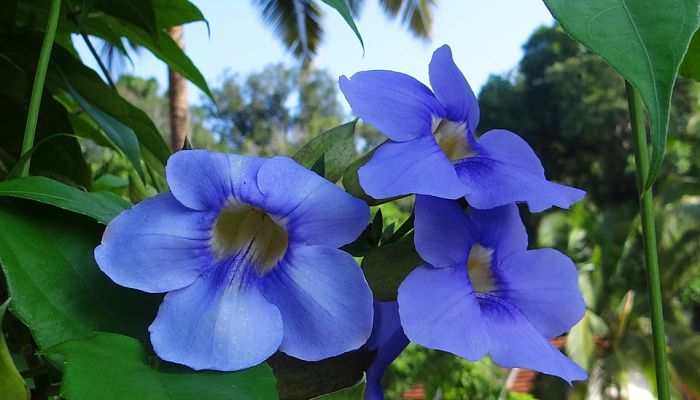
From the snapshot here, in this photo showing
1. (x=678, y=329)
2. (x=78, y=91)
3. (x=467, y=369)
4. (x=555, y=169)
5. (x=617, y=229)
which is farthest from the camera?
(x=555, y=169)

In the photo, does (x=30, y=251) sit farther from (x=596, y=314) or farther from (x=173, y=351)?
(x=596, y=314)

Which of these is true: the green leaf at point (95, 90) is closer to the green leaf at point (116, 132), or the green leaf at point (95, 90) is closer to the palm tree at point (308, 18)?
the green leaf at point (116, 132)

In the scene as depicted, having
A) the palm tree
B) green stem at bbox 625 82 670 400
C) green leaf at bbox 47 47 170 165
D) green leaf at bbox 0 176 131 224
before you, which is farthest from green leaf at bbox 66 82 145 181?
the palm tree

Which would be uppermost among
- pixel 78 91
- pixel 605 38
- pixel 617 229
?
pixel 605 38

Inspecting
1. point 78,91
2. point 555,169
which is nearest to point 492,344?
point 78,91

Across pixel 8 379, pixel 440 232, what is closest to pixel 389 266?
pixel 440 232

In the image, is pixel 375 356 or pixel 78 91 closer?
pixel 375 356

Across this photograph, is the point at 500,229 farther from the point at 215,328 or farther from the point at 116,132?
the point at 116,132
